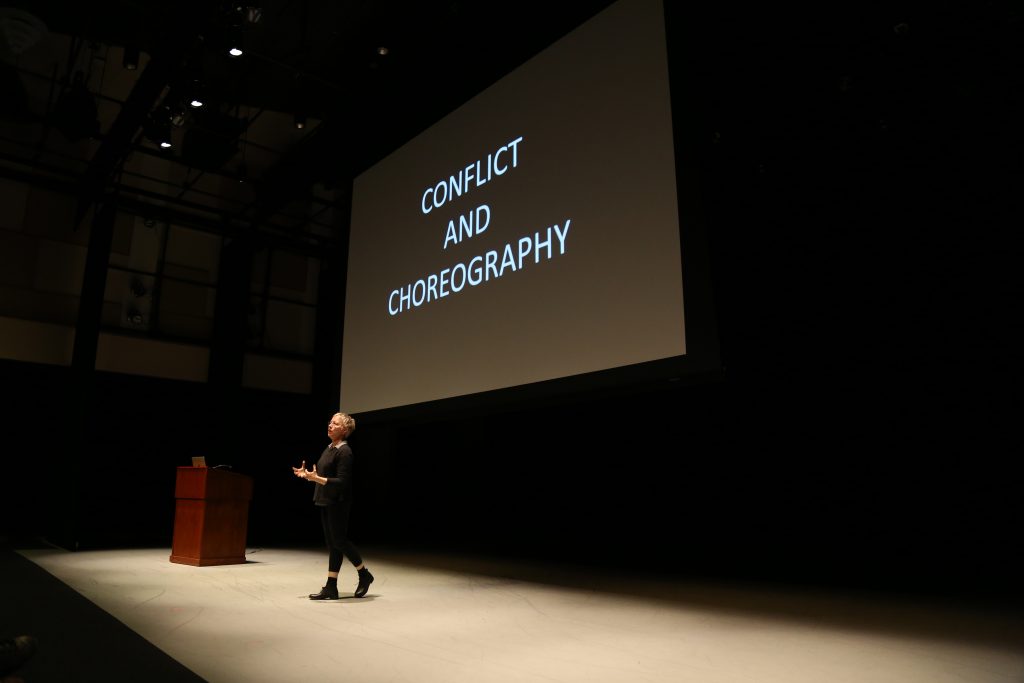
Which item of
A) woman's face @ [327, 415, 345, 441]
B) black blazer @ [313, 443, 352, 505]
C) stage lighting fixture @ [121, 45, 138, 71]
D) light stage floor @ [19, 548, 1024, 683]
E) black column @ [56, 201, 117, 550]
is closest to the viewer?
light stage floor @ [19, 548, 1024, 683]

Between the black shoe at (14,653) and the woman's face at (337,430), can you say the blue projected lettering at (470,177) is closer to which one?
the woman's face at (337,430)

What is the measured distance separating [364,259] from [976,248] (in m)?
4.87

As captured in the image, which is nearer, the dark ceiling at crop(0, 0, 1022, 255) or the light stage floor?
the light stage floor

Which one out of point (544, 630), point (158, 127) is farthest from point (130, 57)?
point (544, 630)

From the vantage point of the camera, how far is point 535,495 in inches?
320

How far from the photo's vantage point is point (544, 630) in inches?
129

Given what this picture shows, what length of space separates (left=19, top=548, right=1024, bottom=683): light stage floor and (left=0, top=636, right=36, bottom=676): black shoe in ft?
2.25

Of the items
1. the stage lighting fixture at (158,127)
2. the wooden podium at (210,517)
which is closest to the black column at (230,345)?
the stage lighting fixture at (158,127)

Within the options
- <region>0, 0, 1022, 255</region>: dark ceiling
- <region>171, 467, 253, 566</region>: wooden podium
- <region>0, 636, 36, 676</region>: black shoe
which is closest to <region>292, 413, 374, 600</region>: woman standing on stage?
<region>0, 636, 36, 676</region>: black shoe

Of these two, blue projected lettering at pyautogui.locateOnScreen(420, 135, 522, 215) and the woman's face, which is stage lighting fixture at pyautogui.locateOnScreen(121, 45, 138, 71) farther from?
the woman's face

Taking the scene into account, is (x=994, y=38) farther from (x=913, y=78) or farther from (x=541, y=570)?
(x=541, y=570)

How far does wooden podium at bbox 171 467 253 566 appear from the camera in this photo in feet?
18.7

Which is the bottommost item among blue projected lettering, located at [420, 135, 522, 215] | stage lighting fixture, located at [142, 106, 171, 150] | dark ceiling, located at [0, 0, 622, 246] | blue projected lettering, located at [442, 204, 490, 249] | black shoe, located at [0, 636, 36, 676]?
black shoe, located at [0, 636, 36, 676]

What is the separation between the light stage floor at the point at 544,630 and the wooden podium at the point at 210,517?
1.63 ft
